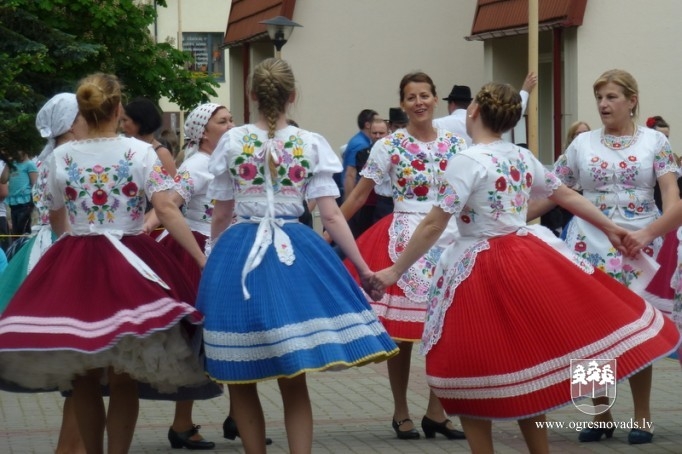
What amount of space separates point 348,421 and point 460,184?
283 centimetres

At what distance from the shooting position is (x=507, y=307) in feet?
19.0

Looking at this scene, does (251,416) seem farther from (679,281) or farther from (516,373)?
(679,281)

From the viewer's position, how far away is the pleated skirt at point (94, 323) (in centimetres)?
596

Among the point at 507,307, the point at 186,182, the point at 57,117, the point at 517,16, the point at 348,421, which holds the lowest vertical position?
the point at 348,421

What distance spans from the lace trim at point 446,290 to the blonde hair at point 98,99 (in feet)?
5.57

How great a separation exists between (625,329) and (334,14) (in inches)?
685

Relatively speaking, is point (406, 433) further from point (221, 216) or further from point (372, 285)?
point (221, 216)

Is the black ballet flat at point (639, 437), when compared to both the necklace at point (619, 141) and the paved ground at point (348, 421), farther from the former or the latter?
the necklace at point (619, 141)

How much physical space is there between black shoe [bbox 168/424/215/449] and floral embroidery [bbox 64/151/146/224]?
5.86 ft

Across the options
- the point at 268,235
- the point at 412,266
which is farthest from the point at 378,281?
the point at 412,266

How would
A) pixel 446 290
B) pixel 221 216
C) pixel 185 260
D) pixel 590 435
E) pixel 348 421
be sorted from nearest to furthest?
pixel 446 290
pixel 221 216
pixel 185 260
pixel 590 435
pixel 348 421

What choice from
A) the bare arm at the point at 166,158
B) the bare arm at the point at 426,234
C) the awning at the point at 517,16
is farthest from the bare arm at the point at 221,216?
the awning at the point at 517,16

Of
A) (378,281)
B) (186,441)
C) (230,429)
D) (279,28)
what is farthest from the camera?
(279,28)

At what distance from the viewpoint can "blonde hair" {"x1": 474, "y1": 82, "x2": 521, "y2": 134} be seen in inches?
240
